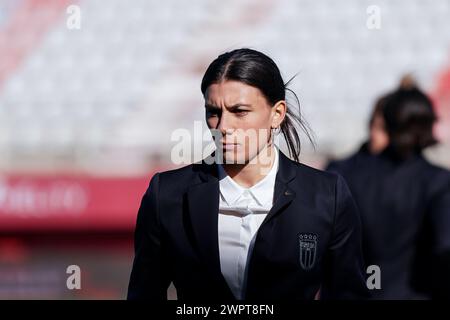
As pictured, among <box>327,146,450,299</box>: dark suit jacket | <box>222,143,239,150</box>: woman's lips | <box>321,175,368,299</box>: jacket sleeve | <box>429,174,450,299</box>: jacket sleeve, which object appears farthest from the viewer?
<box>327,146,450,299</box>: dark suit jacket

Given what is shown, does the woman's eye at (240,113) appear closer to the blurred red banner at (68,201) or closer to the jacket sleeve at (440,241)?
the jacket sleeve at (440,241)

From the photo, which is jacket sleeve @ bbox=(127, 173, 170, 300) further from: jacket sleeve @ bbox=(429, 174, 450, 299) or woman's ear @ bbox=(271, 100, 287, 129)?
jacket sleeve @ bbox=(429, 174, 450, 299)

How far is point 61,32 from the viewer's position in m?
13.2

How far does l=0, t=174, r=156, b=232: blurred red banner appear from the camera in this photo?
10.1 metres

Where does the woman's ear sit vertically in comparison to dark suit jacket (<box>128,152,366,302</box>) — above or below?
above

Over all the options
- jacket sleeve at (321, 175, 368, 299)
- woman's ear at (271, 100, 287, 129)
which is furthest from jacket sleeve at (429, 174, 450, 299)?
woman's ear at (271, 100, 287, 129)

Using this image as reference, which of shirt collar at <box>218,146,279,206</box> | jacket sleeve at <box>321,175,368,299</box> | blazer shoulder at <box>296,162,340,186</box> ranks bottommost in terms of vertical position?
jacket sleeve at <box>321,175,368,299</box>

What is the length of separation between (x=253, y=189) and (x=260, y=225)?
0.39 feet

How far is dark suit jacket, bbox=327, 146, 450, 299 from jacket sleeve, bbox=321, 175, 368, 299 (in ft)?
3.80

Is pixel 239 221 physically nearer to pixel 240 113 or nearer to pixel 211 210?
pixel 211 210

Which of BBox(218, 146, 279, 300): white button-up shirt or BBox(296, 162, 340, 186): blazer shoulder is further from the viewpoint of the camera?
BBox(296, 162, 340, 186): blazer shoulder
